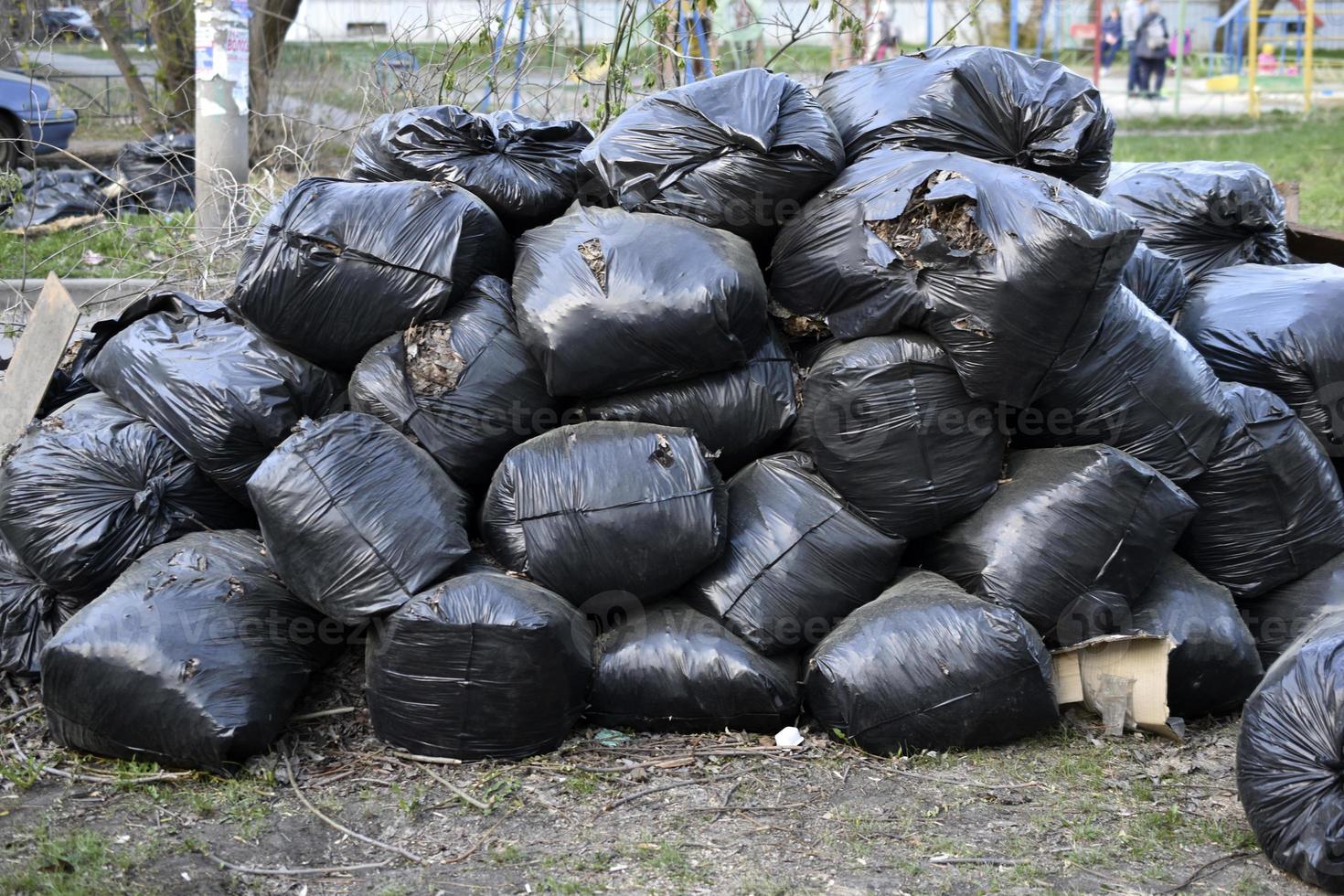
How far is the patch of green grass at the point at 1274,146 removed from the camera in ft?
29.9

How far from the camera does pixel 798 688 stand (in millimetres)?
3125

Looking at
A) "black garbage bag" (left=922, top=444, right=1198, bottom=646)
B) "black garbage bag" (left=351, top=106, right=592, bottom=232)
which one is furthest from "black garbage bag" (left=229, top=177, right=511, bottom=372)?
"black garbage bag" (left=922, top=444, right=1198, bottom=646)

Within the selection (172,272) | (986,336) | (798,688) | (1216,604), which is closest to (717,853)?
(798,688)

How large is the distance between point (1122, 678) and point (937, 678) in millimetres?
542

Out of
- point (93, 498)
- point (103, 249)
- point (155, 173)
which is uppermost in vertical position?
→ point (155, 173)

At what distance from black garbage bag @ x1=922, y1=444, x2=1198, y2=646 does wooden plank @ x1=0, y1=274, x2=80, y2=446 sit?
277 centimetres

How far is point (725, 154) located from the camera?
3.28m

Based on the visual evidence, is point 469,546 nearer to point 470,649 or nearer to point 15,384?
point 470,649

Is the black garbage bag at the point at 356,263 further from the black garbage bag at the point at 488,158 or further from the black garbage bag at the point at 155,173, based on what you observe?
the black garbage bag at the point at 155,173

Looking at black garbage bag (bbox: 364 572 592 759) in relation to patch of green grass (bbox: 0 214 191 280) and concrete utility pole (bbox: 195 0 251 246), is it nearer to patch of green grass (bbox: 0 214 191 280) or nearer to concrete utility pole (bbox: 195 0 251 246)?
patch of green grass (bbox: 0 214 191 280)

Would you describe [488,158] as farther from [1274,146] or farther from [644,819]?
[1274,146]

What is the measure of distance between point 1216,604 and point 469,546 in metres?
1.99

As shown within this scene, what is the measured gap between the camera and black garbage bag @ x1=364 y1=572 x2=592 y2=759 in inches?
112

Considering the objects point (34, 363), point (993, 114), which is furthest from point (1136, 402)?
point (34, 363)
